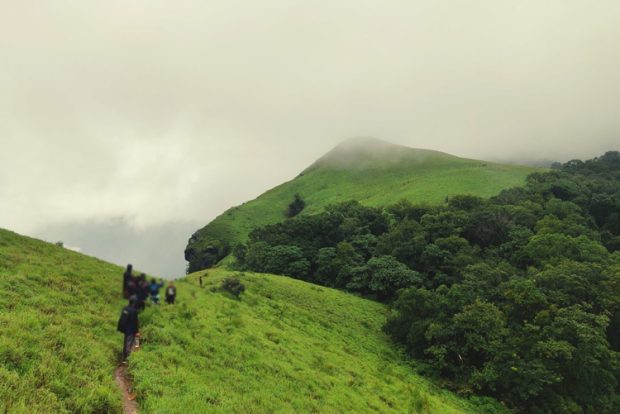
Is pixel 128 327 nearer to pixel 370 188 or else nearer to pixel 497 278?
pixel 497 278

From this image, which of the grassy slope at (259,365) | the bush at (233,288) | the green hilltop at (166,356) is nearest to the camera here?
the green hilltop at (166,356)

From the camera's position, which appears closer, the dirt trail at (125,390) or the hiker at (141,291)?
the dirt trail at (125,390)

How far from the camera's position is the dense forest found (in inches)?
1555

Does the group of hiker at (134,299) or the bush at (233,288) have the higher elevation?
the group of hiker at (134,299)

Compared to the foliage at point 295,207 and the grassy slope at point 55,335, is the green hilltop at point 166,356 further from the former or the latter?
the foliage at point 295,207

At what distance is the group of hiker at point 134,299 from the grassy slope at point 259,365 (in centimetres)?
68

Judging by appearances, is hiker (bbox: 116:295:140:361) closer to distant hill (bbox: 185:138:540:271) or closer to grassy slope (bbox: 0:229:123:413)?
grassy slope (bbox: 0:229:123:413)

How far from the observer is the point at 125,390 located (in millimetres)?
12938

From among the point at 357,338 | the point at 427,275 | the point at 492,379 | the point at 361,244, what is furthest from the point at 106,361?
the point at 361,244

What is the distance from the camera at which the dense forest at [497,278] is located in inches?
1555

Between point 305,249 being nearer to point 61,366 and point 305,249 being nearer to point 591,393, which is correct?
point 591,393

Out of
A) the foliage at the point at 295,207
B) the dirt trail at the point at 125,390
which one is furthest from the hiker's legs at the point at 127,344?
the foliage at the point at 295,207

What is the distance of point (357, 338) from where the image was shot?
4406 cm

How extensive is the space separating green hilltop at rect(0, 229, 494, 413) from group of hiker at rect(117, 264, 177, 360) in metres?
0.57
